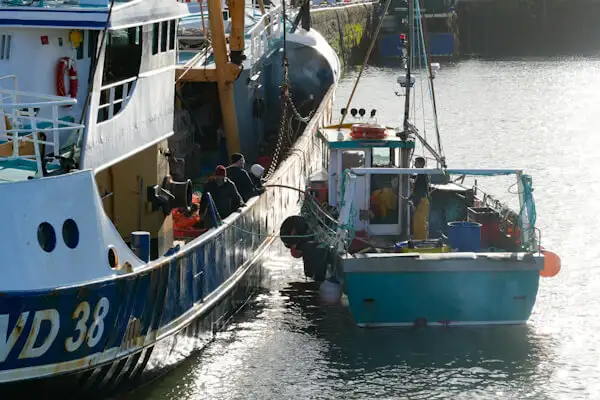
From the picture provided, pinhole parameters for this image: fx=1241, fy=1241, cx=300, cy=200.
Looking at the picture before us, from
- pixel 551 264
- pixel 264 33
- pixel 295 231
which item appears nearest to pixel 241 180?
pixel 295 231

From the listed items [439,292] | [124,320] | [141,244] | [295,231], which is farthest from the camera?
[295,231]

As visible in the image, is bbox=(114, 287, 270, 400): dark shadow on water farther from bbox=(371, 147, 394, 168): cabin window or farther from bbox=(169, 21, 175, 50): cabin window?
bbox=(169, 21, 175, 50): cabin window

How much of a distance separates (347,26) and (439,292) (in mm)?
52866

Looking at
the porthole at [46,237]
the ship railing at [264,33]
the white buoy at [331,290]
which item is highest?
the ship railing at [264,33]

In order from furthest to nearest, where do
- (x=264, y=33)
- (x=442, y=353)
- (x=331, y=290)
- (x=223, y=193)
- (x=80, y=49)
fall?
(x=264, y=33)
(x=223, y=193)
(x=331, y=290)
(x=442, y=353)
(x=80, y=49)

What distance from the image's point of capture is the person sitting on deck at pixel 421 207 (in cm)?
1867

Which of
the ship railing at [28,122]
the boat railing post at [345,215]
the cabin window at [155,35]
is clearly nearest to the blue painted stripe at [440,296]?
the boat railing post at [345,215]

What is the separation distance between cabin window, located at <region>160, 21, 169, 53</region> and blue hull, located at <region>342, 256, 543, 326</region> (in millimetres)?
3944

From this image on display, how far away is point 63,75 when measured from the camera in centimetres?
1479

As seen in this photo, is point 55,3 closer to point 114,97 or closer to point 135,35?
point 135,35

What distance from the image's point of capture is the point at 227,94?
2525 cm

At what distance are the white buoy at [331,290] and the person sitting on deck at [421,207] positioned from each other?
1393 millimetres

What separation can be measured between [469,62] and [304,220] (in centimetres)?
4634

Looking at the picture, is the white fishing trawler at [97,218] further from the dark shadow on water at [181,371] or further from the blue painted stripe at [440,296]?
the blue painted stripe at [440,296]
